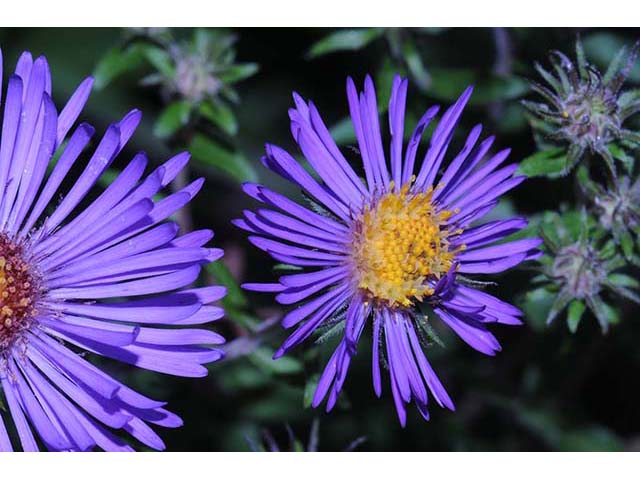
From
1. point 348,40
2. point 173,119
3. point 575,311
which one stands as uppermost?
point 348,40

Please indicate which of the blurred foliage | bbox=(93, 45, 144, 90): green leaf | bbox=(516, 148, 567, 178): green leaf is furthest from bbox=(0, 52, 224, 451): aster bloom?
bbox=(516, 148, 567, 178): green leaf

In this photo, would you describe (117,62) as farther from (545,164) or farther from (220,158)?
(545,164)

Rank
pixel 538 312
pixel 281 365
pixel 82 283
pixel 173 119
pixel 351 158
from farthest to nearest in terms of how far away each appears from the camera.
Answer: pixel 538 312
pixel 173 119
pixel 281 365
pixel 351 158
pixel 82 283

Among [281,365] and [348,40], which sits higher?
[348,40]

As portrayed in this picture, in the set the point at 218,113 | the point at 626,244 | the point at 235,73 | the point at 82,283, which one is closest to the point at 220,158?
the point at 218,113

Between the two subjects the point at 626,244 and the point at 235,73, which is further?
the point at 235,73

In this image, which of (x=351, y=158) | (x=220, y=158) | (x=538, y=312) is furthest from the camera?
(x=538, y=312)

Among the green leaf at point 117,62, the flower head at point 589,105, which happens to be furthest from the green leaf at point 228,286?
the flower head at point 589,105
